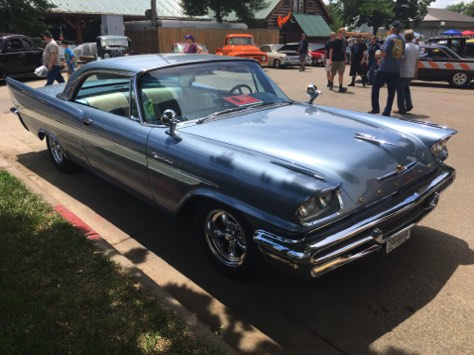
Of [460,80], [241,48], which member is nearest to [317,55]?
[241,48]

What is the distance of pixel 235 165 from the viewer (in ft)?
9.50

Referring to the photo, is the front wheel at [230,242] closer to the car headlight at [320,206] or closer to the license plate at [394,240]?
the car headlight at [320,206]

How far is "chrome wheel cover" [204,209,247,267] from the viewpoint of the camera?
3082 millimetres

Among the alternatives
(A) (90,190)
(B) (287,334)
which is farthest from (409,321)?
(A) (90,190)

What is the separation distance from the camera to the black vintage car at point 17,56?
15453 millimetres

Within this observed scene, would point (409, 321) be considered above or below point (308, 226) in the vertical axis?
below

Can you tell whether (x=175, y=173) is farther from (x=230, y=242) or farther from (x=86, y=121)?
(x=86, y=121)

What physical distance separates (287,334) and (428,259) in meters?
1.49

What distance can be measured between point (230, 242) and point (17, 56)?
15703 millimetres

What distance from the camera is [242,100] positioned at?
405cm

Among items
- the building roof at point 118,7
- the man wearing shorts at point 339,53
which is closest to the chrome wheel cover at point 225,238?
the man wearing shorts at point 339,53

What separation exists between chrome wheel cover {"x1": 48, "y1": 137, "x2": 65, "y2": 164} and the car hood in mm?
2853

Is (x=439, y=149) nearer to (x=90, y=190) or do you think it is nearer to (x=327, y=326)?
(x=327, y=326)

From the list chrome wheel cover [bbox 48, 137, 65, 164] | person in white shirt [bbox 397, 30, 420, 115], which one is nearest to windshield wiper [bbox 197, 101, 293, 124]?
chrome wheel cover [bbox 48, 137, 65, 164]
